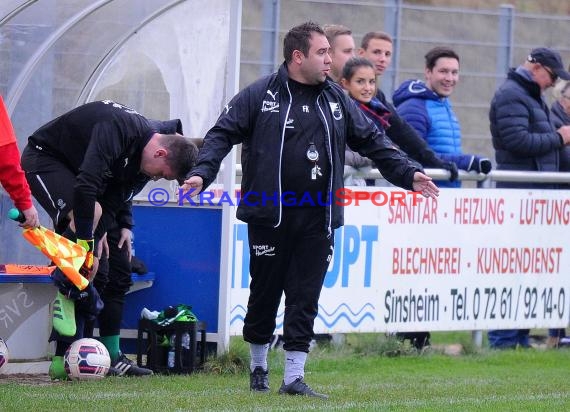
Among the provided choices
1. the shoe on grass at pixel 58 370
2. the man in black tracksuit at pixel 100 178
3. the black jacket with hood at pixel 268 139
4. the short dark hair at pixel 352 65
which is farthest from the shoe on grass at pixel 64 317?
the short dark hair at pixel 352 65

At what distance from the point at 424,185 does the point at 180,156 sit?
1640mm

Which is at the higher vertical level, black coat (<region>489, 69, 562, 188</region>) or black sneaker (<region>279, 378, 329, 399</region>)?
black coat (<region>489, 69, 562, 188</region>)

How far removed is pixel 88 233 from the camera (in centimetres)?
872

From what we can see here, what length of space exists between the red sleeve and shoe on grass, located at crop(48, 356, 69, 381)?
2.11 meters

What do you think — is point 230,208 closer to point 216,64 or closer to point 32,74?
point 216,64

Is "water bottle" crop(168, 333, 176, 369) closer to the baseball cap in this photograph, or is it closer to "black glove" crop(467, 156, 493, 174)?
"black glove" crop(467, 156, 493, 174)

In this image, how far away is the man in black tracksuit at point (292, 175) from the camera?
8.48 meters

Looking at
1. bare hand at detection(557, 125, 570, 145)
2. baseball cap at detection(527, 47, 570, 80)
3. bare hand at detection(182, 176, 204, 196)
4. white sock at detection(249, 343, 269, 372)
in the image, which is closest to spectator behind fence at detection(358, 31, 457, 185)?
bare hand at detection(557, 125, 570, 145)

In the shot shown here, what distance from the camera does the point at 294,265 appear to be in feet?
28.2

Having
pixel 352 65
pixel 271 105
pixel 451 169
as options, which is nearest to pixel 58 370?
pixel 271 105

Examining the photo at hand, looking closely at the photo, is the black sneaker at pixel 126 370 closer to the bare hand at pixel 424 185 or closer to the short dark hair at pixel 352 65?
the bare hand at pixel 424 185

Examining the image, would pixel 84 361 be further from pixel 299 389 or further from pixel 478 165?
pixel 478 165

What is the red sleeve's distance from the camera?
288 inches

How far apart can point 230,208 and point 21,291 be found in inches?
68.4
